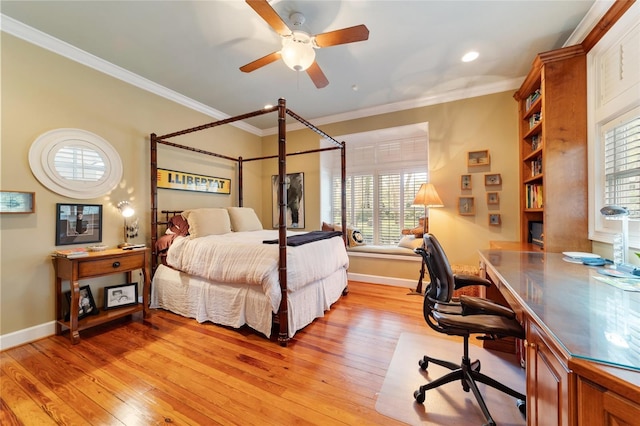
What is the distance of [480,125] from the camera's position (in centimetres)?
329

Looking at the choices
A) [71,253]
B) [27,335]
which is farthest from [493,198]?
[27,335]

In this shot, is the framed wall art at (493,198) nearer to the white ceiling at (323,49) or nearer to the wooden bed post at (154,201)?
the white ceiling at (323,49)

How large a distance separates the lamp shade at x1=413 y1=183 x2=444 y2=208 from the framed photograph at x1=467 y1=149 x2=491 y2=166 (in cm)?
61

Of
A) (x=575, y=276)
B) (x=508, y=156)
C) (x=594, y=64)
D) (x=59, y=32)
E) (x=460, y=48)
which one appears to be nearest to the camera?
(x=575, y=276)

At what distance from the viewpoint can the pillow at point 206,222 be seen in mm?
2908

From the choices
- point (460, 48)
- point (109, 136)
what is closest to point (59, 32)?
point (109, 136)

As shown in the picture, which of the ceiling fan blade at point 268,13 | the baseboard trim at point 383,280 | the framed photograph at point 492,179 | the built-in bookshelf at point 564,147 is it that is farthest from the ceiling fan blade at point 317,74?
the baseboard trim at point 383,280

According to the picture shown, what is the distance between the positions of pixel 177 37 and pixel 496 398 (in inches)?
149

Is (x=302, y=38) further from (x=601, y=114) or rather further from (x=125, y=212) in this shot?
(x=125, y=212)

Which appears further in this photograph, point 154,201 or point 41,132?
point 154,201

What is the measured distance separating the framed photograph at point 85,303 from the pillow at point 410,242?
3.89 metres

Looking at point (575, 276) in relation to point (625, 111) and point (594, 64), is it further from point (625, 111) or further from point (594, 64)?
point (594, 64)

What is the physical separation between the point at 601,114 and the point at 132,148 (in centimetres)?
461

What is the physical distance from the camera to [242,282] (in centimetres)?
236
